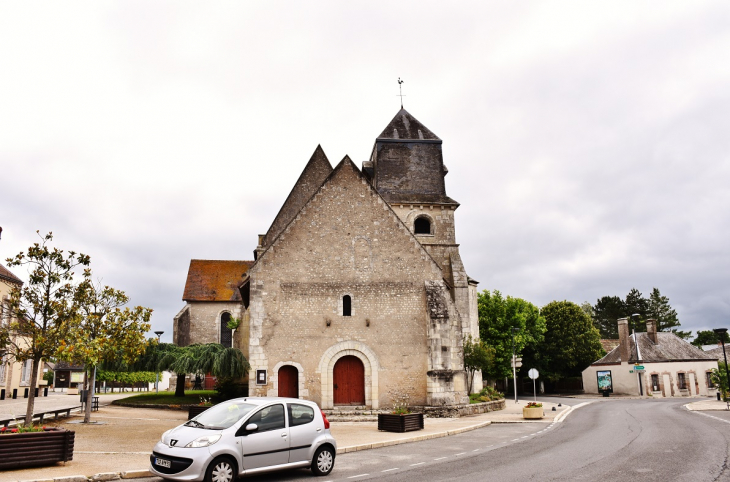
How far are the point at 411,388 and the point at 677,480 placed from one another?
44.4ft

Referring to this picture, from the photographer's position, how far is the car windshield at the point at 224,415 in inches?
363

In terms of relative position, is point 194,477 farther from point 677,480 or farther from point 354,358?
point 354,358

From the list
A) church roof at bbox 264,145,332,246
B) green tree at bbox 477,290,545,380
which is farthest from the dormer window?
green tree at bbox 477,290,545,380

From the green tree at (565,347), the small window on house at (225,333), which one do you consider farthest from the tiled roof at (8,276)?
the green tree at (565,347)

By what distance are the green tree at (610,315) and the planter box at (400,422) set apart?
223 ft

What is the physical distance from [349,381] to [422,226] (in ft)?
37.3

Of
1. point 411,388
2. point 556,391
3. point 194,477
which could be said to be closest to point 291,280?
point 411,388

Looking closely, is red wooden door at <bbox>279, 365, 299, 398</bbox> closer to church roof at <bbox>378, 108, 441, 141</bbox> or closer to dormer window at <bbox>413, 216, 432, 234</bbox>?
dormer window at <bbox>413, 216, 432, 234</bbox>

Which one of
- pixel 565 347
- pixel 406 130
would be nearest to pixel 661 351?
pixel 565 347

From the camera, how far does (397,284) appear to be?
22625 millimetres

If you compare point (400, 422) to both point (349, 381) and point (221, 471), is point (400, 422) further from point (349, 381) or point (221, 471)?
point (221, 471)

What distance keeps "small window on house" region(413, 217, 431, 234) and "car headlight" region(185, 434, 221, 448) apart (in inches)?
876

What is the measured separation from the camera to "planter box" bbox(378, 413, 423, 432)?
1630 centimetres

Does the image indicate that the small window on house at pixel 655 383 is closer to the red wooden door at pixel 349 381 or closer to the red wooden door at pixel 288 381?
the red wooden door at pixel 349 381
